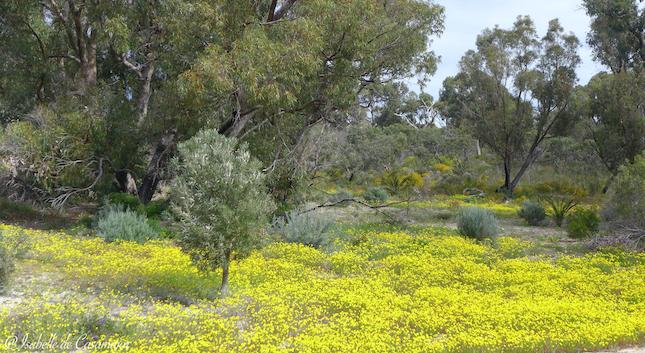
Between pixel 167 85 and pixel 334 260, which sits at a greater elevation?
pixel 167 85

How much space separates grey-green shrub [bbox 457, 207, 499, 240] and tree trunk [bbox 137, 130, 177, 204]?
805cm

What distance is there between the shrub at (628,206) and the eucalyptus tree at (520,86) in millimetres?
15326

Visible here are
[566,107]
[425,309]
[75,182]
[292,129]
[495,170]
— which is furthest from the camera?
[495,170]

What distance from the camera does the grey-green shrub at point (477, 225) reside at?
47.3 ft

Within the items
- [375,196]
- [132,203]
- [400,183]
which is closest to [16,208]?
[132,203]

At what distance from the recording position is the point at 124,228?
11.9 m

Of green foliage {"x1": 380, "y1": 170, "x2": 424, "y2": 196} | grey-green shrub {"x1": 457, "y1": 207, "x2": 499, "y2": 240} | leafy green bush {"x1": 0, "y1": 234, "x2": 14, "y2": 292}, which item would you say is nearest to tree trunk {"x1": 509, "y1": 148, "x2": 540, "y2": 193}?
green foliage {"x1": 380, "y1": 170, "x2": 424, "y2": 196}

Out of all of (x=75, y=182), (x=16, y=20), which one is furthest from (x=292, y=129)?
(x=16, y=20)

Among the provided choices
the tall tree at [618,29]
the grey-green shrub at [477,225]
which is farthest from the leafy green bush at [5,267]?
the tall tree at [618,29]

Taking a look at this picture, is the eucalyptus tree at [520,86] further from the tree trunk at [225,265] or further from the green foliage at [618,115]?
the tree trunk at [225,265]

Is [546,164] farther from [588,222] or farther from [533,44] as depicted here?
[588,222]

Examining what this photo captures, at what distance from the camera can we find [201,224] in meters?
7.73

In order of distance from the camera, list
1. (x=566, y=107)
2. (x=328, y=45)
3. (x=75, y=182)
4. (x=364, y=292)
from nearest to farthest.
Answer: (x=364, y=292)
(x=75, y=182)
(x=328, y=45)
(x=566, y=107)

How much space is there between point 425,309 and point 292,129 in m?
9.88
